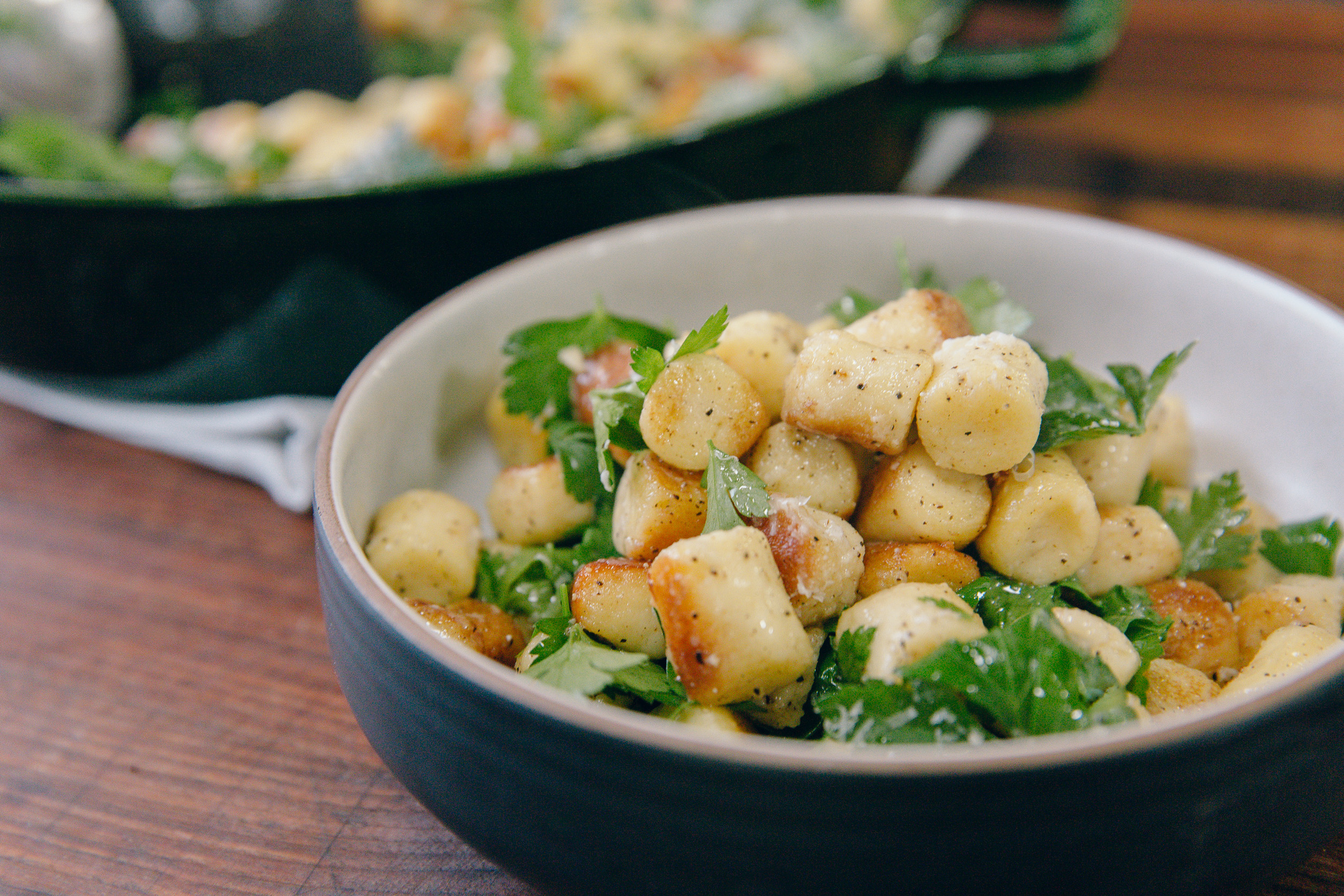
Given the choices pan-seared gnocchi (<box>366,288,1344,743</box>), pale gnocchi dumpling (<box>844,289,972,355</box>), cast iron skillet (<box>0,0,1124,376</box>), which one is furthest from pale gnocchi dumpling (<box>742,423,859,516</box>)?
cast iron skillet (<box>0,0,1124,376</box>)

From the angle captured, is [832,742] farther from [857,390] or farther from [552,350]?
[552,350]

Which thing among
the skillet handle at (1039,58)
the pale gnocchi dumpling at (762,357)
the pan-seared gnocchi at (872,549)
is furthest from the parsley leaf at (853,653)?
the skillet handle at (1039,58)

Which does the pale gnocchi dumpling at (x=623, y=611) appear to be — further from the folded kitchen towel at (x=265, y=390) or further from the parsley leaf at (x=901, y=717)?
the folded kitchen towel at (x=265, y=390)

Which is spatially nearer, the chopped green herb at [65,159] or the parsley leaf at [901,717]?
the parsley leaf at [901,717]

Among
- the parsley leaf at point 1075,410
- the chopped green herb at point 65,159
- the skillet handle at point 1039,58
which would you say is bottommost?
the chopped green herb at point 65,159

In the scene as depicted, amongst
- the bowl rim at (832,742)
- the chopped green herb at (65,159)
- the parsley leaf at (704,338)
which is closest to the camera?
the bowl rim at (832,742)

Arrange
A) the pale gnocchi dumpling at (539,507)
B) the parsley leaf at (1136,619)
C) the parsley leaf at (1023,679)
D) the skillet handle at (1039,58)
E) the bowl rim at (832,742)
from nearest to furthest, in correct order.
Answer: the bowl rim at (832,742), the parsley leaf at (1023,679), the parsley leaf at (1136,619), the pale gnocchi dumpling at (539,507), the skillet handle at (1039,58)

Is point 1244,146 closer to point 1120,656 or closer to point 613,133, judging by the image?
point 613,133

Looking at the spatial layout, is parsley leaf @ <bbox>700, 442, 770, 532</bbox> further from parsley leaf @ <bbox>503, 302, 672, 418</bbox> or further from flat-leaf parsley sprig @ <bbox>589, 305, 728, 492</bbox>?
parsley leaf @ <bbox>503, 302, 672, 418</bbox>
